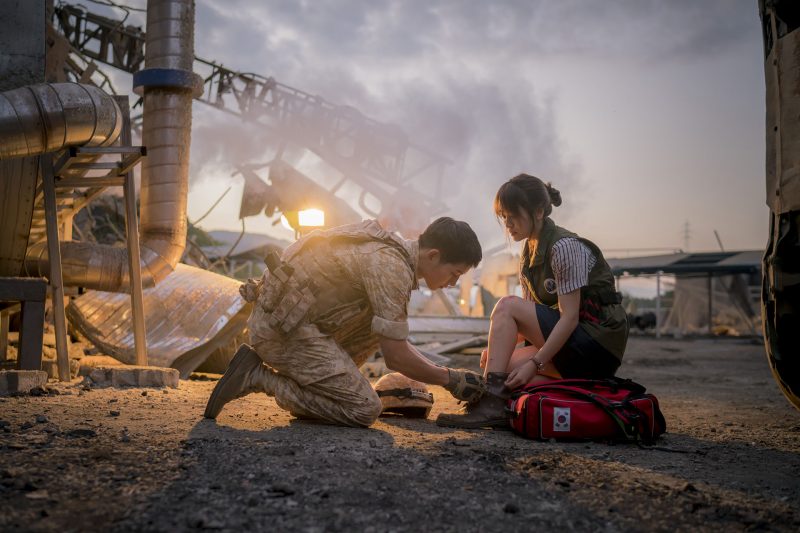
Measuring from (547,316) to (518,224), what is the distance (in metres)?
0.57

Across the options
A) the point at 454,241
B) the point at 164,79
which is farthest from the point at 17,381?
the point at 164,79

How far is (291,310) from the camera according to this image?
339 centimetres

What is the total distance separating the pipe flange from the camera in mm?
7293

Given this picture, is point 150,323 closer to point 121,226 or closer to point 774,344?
point 774,344

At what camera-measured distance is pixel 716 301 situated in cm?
2316

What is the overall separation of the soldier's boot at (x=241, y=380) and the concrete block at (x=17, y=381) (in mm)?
1435

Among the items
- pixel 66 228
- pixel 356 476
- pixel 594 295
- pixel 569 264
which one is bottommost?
pixel 356 476

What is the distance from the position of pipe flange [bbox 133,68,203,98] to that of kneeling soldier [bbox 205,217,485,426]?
4649mm

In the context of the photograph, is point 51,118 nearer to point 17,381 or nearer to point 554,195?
point 17,381

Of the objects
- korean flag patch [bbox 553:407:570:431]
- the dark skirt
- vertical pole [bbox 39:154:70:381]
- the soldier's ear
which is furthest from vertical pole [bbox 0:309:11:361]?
korean flag patch [bbox 553:407:570:431]

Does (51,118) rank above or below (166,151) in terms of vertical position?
below

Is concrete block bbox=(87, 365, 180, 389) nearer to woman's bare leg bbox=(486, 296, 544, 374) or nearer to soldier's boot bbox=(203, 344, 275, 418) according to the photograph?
soldier's boot bbox=(203, 344, 275, 418)

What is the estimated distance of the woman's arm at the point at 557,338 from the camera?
3.48m

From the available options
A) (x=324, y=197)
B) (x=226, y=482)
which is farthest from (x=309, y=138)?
(x=226, y=482)
